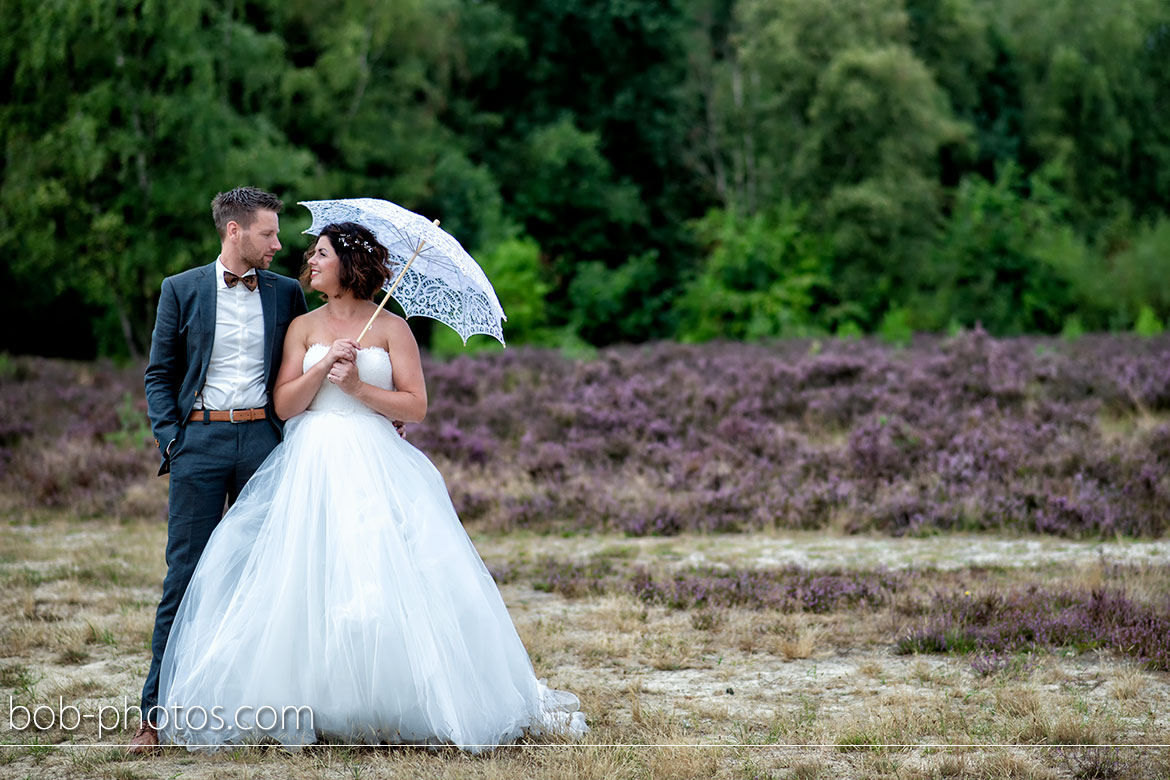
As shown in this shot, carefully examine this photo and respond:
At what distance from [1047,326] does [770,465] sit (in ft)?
68.4

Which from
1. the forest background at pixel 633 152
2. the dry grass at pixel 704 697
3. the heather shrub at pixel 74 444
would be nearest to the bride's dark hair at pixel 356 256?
the dry grass at pixel 704 697

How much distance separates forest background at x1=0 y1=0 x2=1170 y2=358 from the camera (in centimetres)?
2208

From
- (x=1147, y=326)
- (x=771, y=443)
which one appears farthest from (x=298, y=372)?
(x=1147, y=326)

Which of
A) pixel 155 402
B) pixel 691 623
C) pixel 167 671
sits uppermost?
pixel 155 402

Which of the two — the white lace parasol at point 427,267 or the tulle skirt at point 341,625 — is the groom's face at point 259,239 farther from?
the tulle skirt at point 341,625

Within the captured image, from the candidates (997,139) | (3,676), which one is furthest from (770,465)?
(997,139)

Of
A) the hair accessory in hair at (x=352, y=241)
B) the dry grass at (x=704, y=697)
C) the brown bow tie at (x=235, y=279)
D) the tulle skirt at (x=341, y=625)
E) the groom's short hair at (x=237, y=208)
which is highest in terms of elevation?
the groom's short hair at (x=237, y=208)

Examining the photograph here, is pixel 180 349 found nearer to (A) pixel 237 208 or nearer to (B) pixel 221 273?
(B) pixel 221 273

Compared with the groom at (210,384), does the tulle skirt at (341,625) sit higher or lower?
lower

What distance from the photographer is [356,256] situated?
15.1 feet

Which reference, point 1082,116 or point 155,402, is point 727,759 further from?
point 1082,116

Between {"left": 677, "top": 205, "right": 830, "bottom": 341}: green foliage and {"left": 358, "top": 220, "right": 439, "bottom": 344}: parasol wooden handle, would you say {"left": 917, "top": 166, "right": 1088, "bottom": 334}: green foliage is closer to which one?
{"left": 677, "top": 205, "right": 830, "bottom": 341}: green foliage

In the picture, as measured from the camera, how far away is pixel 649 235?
1469 inches

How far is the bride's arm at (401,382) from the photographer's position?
4531 millimetres
